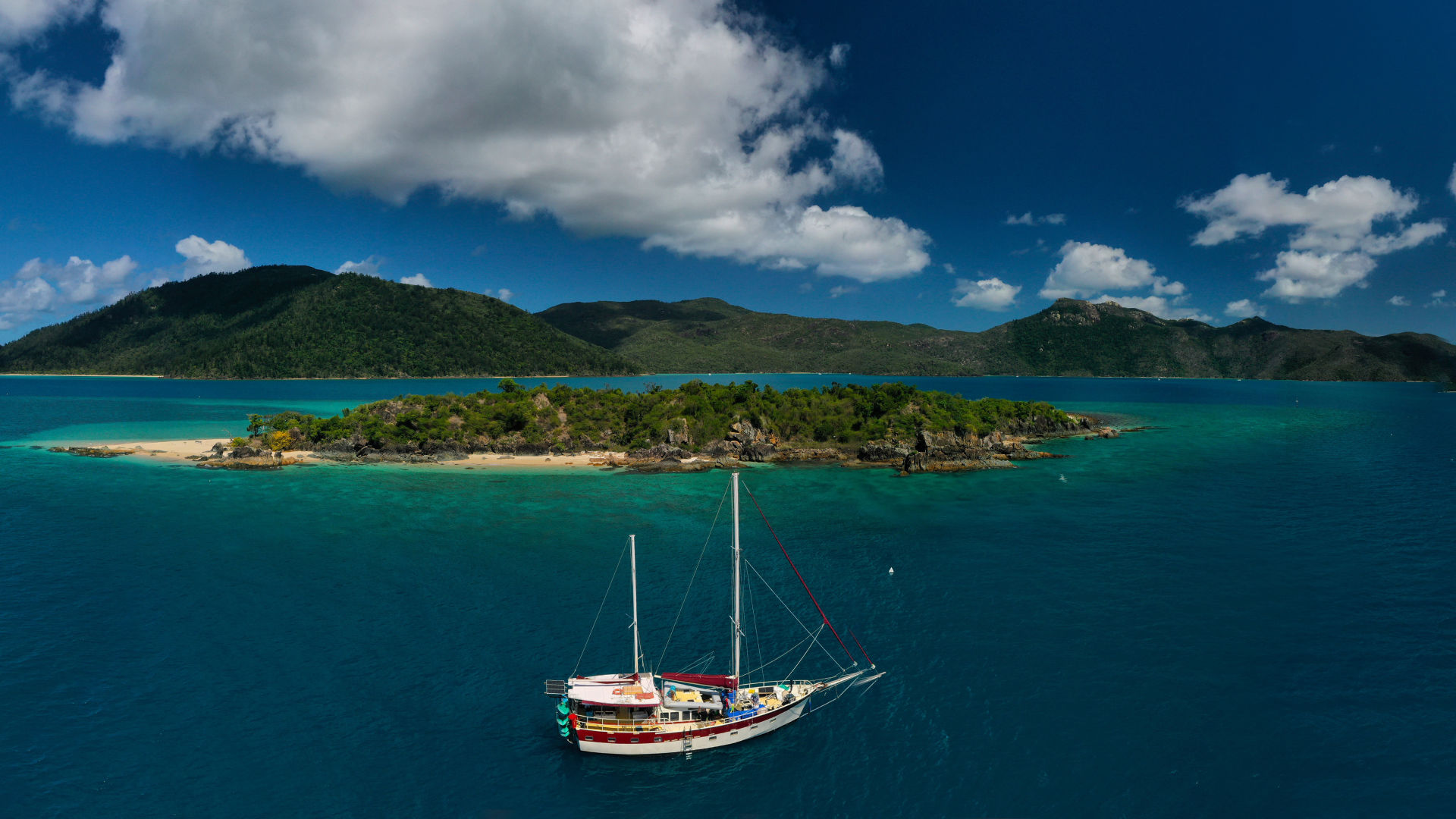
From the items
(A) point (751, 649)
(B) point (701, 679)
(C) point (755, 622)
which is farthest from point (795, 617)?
(B) point (701, 679)

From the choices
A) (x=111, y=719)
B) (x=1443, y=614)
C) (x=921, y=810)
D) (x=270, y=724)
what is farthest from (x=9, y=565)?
(x=1443, y=614)

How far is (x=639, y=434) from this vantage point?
285 ft

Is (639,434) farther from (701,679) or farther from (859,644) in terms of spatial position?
(701,679)

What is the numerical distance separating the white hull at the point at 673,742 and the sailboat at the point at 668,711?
26 mm

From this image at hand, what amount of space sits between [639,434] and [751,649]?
59.7m

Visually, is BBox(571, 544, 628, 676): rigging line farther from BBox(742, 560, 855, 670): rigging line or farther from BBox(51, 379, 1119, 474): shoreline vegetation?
BBox(51, 379, 1119, 474): shoreline vegetation

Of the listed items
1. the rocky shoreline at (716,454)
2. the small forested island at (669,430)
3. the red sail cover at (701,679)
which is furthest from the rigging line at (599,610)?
the small forested island at (669,430)

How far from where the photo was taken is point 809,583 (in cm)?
3659

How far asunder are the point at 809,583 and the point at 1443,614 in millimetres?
31119

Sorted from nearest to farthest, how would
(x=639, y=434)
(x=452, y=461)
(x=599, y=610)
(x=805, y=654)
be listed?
1. (x=805, y=654)
2. (x=599, y=610)
3. (x=452, y=461)
4. (x=639, y=434)

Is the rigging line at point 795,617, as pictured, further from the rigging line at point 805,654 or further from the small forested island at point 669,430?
the small forested island at point 669,430

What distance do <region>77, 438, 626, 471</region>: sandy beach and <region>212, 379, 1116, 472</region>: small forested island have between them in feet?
4.36

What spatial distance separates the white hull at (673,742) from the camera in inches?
859

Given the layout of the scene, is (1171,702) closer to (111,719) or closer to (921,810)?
(921,810)
